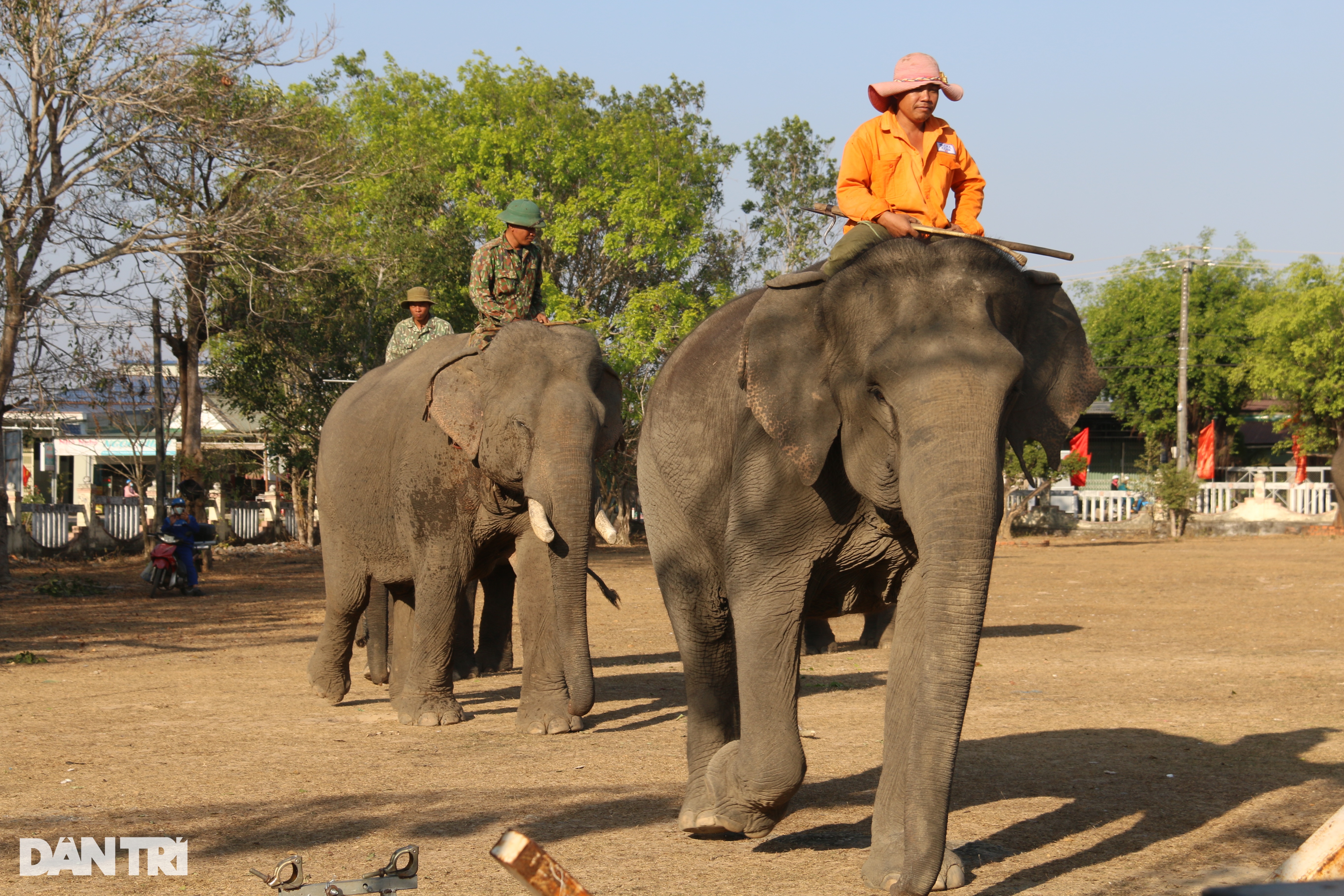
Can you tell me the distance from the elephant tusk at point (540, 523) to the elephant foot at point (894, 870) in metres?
3.84

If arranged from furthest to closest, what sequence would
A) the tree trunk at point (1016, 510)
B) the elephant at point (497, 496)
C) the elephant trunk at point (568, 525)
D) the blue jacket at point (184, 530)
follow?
the tree trunk at point (1016, 510) < the blue jacket at point (184, 530) < the elephant at point (497, 496) < the elephant trunk at point (568, 525)

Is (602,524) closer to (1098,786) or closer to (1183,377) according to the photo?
(1098,786)

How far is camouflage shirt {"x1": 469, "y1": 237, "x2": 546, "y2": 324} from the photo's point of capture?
9.26m

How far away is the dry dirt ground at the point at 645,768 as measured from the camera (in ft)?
17.4

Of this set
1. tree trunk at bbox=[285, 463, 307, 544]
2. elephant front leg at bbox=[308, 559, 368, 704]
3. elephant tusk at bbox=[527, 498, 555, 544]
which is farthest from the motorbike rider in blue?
elephant tusk at bbox=[527, 498, 555, 544]

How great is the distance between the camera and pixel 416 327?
12.2 metres

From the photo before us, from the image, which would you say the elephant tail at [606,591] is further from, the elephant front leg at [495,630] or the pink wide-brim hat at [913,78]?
the pink wide-brim hat at [913,78]

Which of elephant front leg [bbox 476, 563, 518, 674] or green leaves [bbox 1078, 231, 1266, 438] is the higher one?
green leaves [bbox 1078, 231, 1266, 438]

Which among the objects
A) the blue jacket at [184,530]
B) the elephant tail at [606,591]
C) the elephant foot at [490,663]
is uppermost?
the elephant tail at [606,591]

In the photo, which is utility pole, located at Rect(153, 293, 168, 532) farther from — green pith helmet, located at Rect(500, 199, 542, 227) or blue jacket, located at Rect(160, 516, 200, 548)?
green pith helmet, located at Rect(500, 199, 542, 227)

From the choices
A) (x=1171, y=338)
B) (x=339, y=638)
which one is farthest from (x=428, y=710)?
(x=1171, y=338)

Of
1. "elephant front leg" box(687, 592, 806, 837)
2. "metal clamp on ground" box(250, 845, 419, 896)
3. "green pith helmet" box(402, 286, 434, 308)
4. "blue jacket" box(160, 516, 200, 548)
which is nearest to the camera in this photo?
"metal clamp on ground" box(250, 845, 419, 896)

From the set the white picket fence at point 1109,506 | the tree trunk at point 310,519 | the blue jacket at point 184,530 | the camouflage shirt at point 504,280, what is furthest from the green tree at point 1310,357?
the camouflage shirt at point 504,280

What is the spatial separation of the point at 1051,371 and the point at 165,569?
1741 cm
